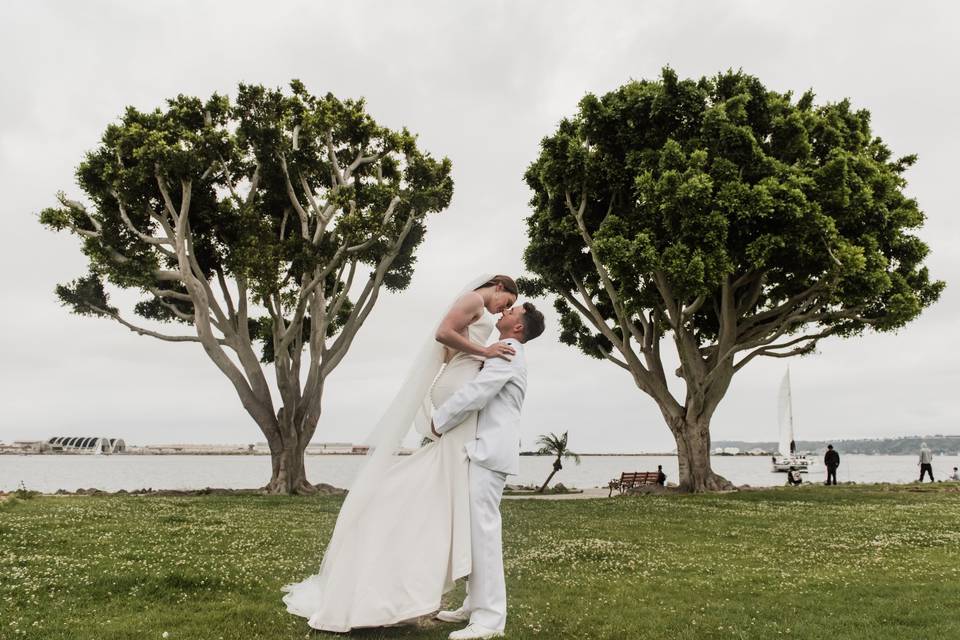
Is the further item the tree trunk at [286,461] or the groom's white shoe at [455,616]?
the tree trunk at [286,461]

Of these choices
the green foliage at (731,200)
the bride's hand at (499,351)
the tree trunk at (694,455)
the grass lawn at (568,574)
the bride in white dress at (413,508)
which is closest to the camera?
the bride in white dress at (413,508)

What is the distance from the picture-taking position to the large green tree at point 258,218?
23.8 metres

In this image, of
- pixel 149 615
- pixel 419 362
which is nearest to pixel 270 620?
pixel 149 615

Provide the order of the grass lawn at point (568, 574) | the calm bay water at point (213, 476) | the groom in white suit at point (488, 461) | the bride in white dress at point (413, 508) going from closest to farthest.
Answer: the bride in white dress at point (413, 508) < the groom in white suit at point (488, 461) < the grass lawn at point (568, 574) < the calm bay water at point (213, 476)

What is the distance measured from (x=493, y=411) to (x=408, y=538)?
4.31 ft

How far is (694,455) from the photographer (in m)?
27.1

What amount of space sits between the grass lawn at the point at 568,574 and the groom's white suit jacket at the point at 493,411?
62.9 inches

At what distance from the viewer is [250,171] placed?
87.2 ft

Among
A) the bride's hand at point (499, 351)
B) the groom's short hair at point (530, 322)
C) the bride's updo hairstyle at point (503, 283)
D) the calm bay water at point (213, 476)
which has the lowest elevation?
the calm bay water at point (213, 476)

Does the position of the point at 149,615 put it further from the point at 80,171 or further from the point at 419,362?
the point at 80,171

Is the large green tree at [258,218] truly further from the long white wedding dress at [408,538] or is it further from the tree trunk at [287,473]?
the long white wedding dress at [408,538]

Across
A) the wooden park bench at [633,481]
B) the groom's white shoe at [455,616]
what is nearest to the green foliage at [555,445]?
the wooden park bench at [633,481]

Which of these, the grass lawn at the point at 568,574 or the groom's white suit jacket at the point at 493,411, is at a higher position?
the groom's white suit jacket at the point at 493,411

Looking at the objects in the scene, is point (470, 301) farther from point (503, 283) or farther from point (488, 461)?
point (488, 461)
